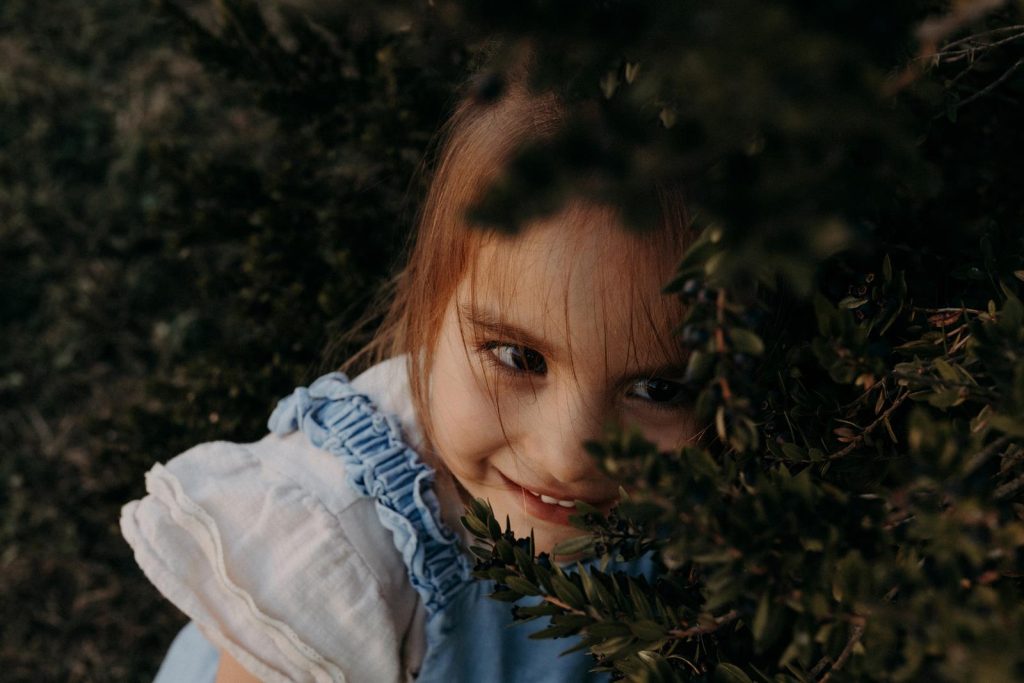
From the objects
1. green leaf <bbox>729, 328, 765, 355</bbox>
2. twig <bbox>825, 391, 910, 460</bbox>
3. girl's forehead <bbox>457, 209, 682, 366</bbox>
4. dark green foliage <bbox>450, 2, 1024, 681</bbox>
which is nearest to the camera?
dark green foliage <bbox>450, 2, 1024, 681</bbox>

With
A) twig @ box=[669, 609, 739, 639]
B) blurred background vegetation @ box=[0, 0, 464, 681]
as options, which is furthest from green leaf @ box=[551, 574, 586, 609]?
blurred background vegetation @ box=[0, 0, 464, 681]

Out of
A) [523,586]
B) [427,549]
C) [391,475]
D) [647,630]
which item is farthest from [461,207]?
[647,630]

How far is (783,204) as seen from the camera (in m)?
0.68

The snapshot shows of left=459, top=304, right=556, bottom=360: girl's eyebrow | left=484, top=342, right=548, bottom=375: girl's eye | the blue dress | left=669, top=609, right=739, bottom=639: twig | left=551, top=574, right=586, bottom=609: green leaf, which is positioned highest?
left=459, top=304, right=556, bottom=360: girl's eyebrow

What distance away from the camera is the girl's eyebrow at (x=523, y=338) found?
5.10 feet

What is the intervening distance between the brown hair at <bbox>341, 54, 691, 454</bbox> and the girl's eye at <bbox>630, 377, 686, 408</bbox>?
16 centimetres

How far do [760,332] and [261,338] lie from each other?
1.29 metres

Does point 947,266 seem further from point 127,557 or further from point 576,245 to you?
point 127,557

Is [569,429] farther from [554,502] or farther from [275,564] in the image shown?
[275,564]

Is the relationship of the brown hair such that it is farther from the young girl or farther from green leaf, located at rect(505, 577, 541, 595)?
green leaf, located at rect(505, 577, 541, 595)

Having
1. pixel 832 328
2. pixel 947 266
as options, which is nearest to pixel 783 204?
pixel 832 328

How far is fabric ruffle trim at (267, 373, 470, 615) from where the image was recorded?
190 cm

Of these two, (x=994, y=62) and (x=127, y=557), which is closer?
(x=994, y=62)

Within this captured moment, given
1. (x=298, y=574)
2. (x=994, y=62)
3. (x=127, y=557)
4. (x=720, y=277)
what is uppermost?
(x=720, y=277)
